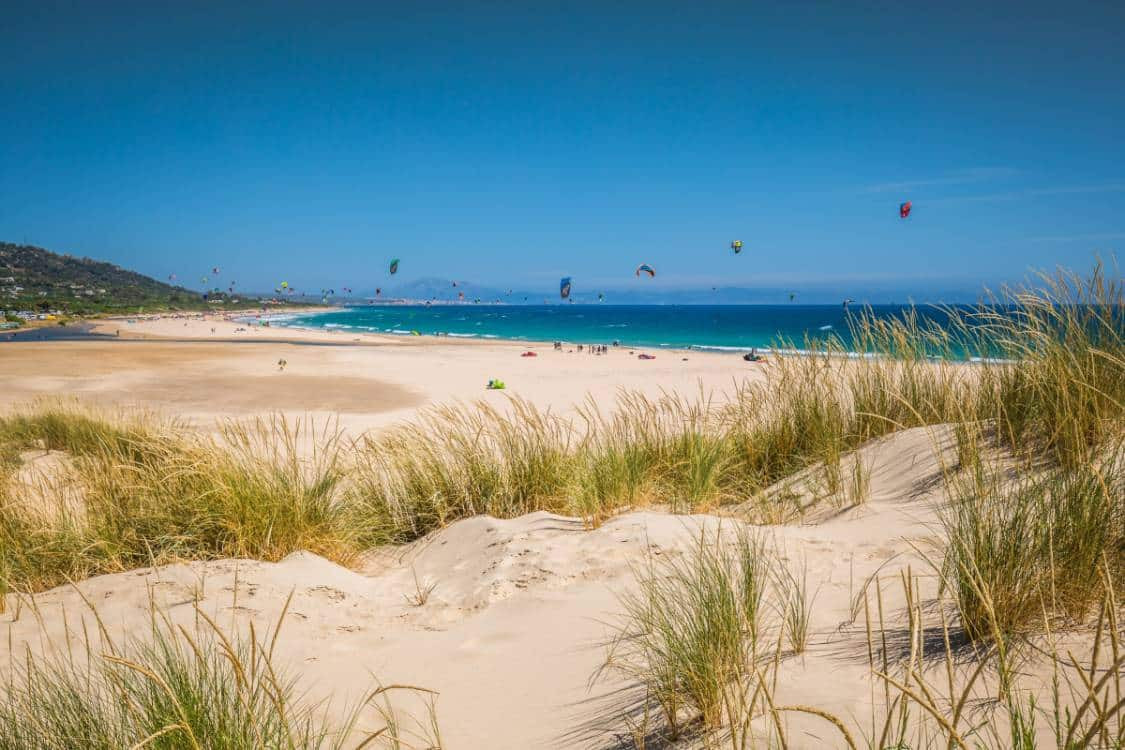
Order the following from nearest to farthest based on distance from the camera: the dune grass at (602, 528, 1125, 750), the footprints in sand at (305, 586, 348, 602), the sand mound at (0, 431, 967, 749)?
the dune grass at (602, 528, 1125, 750)
the sand mound at (0, 431, 967, 749)
the footprints in sand at (305, 586, 348, 602)

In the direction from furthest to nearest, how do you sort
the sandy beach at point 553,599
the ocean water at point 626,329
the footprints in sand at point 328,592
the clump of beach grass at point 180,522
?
the ocean water at point 626,329 → the clump of beach grass at point 180,522 → the footprints in sand at point 328,592 → the sandy beach at point 553,599

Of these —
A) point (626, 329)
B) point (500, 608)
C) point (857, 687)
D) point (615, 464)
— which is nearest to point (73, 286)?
point (626, 329)

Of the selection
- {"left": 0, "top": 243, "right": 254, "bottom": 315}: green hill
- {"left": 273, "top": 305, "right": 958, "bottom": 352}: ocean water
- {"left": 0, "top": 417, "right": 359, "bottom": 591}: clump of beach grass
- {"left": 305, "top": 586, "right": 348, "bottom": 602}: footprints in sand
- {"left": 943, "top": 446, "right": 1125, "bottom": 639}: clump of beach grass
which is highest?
{"left": 0, "top": 243, "right": 254, "bottom": 315}: green hill

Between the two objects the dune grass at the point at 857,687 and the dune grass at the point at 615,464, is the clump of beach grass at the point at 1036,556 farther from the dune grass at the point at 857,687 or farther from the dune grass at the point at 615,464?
the dune grass at the point at 615,464

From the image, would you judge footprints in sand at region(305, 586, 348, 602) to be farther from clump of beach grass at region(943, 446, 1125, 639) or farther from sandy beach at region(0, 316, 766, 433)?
sandy beach at region(0, 316, 766, 433)

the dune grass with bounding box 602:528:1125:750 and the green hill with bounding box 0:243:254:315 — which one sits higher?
the green hill with bounding box 0:243:254:315

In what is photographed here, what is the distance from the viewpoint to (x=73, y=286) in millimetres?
100750

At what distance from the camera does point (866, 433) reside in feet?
20.0

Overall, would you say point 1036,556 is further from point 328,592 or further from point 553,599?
point 328,592

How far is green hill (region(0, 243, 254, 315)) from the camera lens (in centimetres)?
7906

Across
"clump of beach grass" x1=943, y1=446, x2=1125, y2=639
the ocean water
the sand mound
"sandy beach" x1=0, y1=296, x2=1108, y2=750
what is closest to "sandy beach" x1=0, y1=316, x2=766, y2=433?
"sandy beach" x1=0, y1=296, x2=1108, y2=750

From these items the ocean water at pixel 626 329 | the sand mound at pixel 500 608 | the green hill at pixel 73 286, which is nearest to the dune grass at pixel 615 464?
the sand mound at pixel 500 608

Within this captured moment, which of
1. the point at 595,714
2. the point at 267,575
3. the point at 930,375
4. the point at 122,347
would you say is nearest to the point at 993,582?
the point at 595,714

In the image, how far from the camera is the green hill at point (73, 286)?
79062 mm
